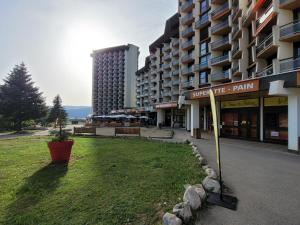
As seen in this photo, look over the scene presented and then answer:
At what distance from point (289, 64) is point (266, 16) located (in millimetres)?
5916

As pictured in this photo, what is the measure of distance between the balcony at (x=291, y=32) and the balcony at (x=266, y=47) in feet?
2.87

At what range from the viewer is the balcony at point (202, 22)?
119ft

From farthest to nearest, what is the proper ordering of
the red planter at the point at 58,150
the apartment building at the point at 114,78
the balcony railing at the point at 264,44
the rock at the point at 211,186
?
Answer: the apartment building at the point at 114,78 < the balcony railing at the point at 264,44 < the red planter at the point at 58,150 < the rock at the point at 211,186

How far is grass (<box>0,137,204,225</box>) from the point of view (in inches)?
173

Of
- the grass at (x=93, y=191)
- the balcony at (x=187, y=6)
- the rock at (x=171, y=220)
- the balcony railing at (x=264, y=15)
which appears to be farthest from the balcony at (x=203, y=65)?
the rock at (x=171, y=220)

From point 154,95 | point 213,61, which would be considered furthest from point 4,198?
point 154,95

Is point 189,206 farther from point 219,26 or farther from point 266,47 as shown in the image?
point 219,26

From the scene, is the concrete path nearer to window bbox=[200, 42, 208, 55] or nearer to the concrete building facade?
the concrete building facade

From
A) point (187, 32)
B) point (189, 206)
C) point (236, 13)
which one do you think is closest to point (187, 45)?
point (187, 32)

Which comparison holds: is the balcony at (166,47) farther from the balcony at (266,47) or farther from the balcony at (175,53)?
A: the balcony at (266,47)

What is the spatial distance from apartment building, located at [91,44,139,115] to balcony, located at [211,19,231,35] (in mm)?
75682

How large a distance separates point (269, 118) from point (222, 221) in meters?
15.1

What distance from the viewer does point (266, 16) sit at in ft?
65.9

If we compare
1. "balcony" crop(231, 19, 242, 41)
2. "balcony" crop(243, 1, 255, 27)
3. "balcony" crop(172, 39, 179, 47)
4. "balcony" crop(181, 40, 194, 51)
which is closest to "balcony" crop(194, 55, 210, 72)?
"balcony" crop(181, 40, 194, 51)
